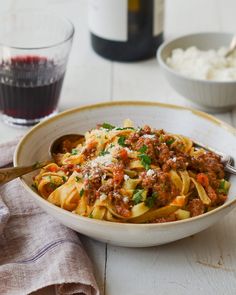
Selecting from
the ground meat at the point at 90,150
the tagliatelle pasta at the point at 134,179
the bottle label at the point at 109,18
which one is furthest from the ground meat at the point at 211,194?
the bottle label at the point at 109,18

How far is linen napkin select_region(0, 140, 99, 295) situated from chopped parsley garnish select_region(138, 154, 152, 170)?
32 cm

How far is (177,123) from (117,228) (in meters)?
0.74

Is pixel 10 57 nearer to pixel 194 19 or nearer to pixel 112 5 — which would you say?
pixel 112 5

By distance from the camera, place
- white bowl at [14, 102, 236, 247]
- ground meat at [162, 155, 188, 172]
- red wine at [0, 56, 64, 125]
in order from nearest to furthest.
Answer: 1. white bowl at [14, 102, 236, 247]
2. ground meat at [162, 155, 188, 172]
3. red wine at [0, 56, 64, 125]

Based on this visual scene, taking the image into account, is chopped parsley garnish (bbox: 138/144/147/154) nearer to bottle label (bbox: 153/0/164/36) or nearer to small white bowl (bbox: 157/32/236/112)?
small white bowl (bbox: 157/32/236/112)

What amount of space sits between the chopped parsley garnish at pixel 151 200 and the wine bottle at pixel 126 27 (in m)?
1.43

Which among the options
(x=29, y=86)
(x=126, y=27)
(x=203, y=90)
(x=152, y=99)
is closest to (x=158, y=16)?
(x=126, y=27)

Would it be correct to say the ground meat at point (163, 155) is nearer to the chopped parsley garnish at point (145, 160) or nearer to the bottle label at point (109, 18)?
the chopped parsley garnish at point (145, 160)

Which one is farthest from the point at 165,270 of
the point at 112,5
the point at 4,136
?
the point at 112,5

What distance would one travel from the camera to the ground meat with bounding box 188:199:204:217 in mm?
1903

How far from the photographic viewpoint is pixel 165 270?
191cm

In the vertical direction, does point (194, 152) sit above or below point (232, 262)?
above

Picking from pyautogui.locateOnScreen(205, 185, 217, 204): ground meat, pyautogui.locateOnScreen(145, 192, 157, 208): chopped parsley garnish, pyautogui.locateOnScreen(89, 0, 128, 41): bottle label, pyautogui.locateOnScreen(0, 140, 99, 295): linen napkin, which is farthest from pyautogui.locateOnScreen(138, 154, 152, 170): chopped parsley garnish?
pyautogui.locateOnScreen(89, 0, 128, 41): bottle label

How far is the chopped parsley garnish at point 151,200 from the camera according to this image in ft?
6.11
